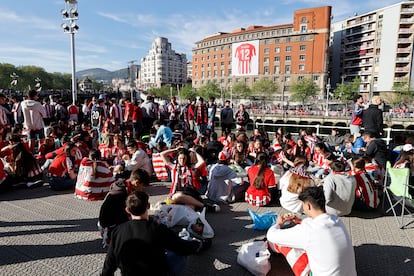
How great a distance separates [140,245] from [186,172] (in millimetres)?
2768

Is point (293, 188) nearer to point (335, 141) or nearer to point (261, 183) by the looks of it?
point (261, 183)

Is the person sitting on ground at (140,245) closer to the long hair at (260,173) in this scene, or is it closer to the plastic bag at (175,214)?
the plastic bag at (175,214)

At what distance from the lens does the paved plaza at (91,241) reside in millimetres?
3133

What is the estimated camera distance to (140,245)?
214cm

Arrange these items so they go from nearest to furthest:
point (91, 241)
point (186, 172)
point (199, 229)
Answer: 1. point (199, 229)
2. point (91, 241)
3. point (186, 172)

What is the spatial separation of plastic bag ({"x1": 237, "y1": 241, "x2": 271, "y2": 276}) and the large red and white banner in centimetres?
5910

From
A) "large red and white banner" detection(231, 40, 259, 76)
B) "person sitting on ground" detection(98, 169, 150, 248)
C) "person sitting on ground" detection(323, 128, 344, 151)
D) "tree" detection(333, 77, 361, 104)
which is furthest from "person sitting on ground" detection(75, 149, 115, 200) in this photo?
"large red and white banner" detection(231, 40, 259, 76)

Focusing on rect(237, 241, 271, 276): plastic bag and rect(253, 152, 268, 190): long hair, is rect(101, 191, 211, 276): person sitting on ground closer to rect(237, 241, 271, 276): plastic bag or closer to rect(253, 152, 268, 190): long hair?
rect(237, 241, 271, 276): plastic bag

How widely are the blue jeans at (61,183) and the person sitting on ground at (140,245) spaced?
418 cm

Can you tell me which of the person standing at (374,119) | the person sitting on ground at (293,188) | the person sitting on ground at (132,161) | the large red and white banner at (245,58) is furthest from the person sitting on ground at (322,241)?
the large red and white banner at (245,58)

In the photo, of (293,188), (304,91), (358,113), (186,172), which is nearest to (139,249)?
(186,172)

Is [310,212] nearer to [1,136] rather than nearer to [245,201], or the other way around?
[245,201]

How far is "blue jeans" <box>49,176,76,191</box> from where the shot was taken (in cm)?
579

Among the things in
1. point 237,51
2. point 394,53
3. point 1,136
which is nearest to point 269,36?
point 237,51
